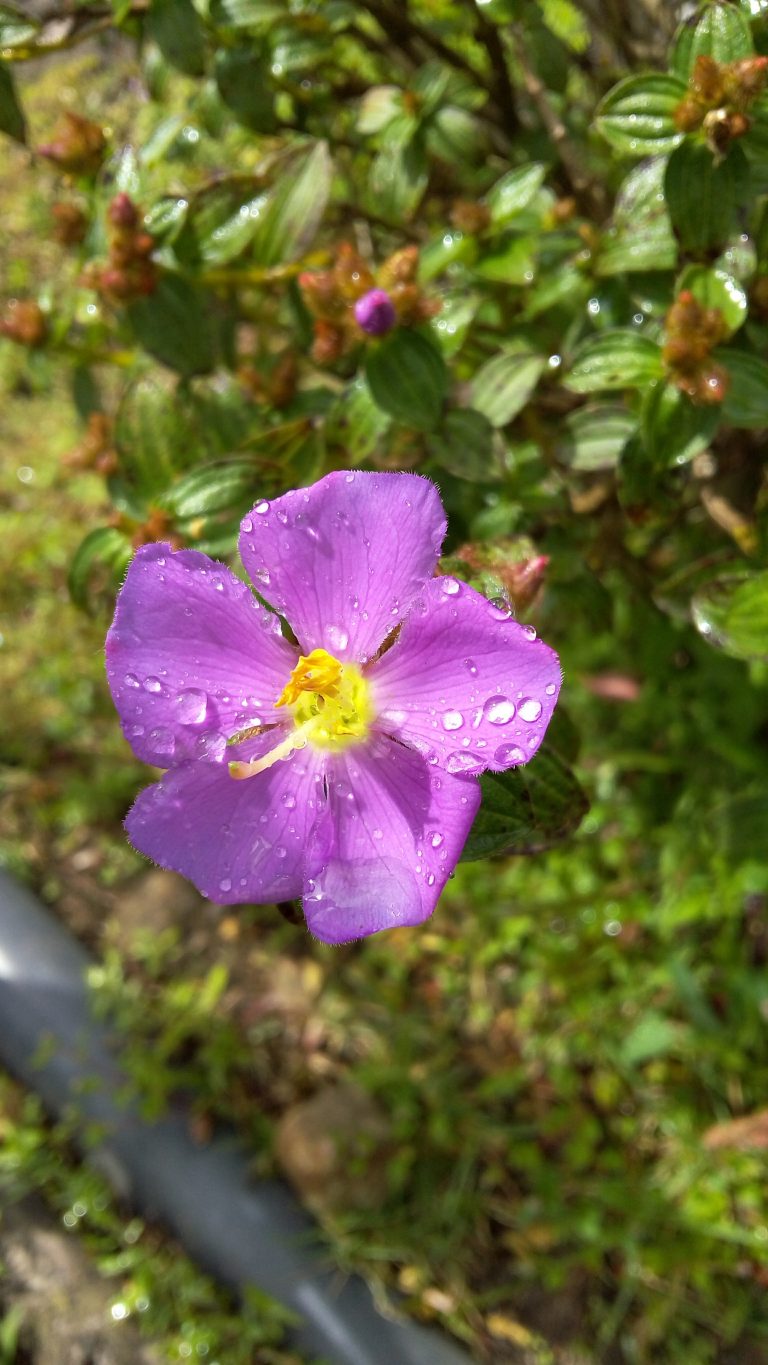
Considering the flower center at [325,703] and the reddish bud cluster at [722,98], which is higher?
the reddish bud cluster at [722,98]

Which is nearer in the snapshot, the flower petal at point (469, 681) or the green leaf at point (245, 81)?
the flower petal at point (469, 681)

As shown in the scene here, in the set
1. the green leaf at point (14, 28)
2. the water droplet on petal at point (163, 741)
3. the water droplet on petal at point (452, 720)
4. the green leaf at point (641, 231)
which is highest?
the green leaf at point (14, 28)

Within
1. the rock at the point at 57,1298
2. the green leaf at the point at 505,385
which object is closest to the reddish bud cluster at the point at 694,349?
the green leaf at the point at 505,385

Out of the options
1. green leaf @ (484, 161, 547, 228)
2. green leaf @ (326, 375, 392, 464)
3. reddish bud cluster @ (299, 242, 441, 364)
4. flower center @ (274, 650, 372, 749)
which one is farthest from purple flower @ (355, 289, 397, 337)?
flower center @ (274, 650, 372, 749)

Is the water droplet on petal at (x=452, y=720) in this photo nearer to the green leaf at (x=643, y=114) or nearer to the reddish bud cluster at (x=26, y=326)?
the green leaf at (x=643, y=114)

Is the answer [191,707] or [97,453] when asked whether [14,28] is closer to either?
[97,453]

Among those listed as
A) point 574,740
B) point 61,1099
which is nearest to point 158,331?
point 574,740

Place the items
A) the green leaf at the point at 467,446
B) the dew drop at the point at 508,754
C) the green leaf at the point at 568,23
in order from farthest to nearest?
the green leaf at the point at 568,23, the green leaf at the point at 467,446, the dew drop at the point at 508,754

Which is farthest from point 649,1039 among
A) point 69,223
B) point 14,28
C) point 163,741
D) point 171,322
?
point 14,28
